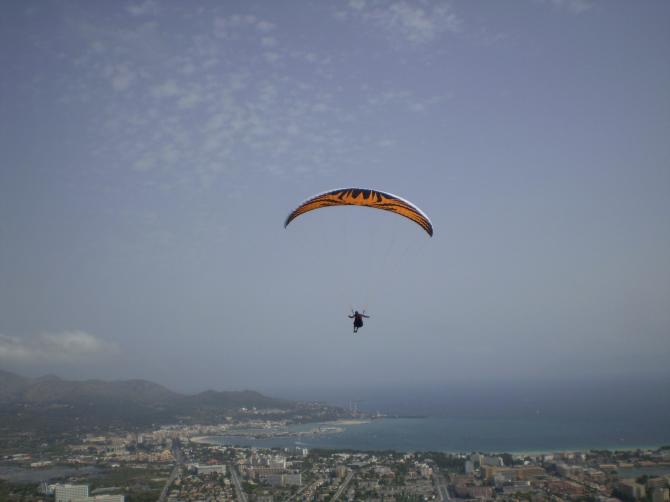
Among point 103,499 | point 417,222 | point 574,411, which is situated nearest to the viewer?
point 417,222

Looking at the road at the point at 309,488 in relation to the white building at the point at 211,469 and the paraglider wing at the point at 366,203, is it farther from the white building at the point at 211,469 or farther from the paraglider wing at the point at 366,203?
the paraglider wing at the point at 366,203

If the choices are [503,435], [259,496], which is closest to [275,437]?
[503,435]

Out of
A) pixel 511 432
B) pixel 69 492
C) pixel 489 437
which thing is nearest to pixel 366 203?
pixel 69 492

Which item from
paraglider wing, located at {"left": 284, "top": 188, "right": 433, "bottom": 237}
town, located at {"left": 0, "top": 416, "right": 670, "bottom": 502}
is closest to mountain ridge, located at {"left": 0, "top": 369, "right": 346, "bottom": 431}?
town, located at {"left": 0, "top": 416, "right": 670, "bottom": 502}

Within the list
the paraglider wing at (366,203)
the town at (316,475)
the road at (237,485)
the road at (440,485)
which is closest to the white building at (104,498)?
the town at (316,475)

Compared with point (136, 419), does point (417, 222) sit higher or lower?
higher

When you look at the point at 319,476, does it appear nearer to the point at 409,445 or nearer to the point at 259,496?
the point at 259,496

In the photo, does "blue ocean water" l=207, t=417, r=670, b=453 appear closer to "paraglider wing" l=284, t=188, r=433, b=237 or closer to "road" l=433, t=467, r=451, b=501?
"road" l=433, t=467, r=451, b=501
